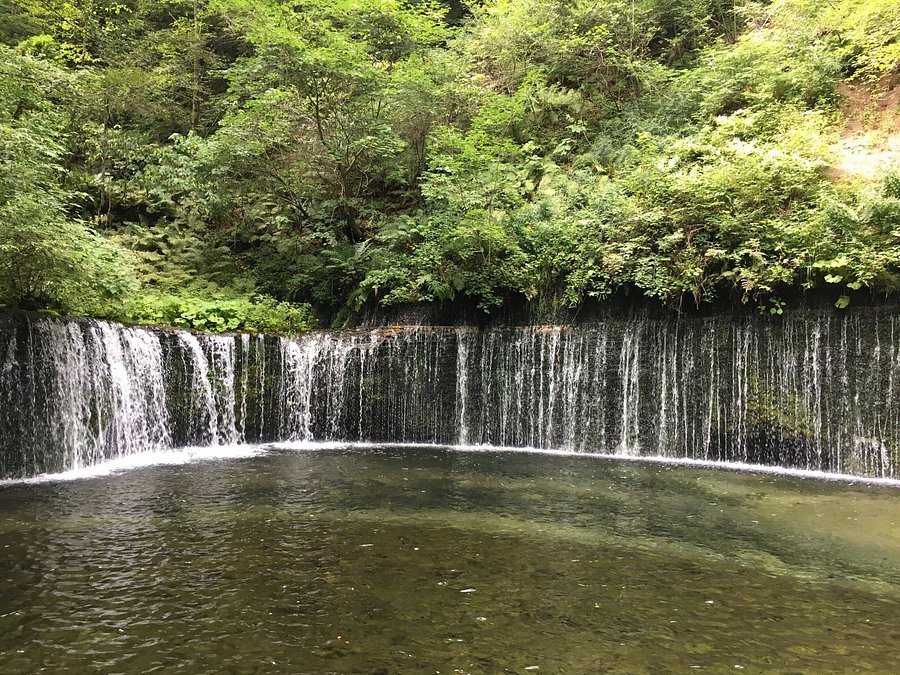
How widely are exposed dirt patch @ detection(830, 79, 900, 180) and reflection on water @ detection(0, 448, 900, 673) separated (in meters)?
6.74

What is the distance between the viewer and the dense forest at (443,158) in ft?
35.3

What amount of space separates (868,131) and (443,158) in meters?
9.90

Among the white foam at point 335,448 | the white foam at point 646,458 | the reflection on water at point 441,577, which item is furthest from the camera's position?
the white foam at point 646,458

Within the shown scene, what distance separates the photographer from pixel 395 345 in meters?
14.1

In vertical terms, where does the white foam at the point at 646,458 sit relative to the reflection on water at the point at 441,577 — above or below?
below

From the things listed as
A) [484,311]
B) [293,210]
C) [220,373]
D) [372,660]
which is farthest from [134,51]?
[372,660]

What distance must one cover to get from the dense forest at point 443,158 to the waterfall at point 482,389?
0.86 metres

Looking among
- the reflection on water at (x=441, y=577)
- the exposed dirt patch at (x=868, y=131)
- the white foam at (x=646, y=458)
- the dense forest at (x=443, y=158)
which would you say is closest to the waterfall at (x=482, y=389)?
the white foam at (x=646, y=458)

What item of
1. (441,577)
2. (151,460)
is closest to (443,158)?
(151,460)

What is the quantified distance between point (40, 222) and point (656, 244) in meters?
11.6

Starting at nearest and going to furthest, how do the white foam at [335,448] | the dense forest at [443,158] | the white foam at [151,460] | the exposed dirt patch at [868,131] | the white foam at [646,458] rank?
the white foam at [151,460] < the white foam at [335,448] < the white foam at [646,458] < the dense forest at [443,158] < the exposed dirt patch at [868,131]

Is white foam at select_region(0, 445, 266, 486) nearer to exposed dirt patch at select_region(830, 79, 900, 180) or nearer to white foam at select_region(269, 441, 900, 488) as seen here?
white foam at select_region(269, 441, 900, 488)

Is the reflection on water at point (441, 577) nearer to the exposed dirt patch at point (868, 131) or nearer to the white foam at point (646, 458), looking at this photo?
the white foam at point (646, 458)

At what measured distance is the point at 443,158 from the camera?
1466cm
